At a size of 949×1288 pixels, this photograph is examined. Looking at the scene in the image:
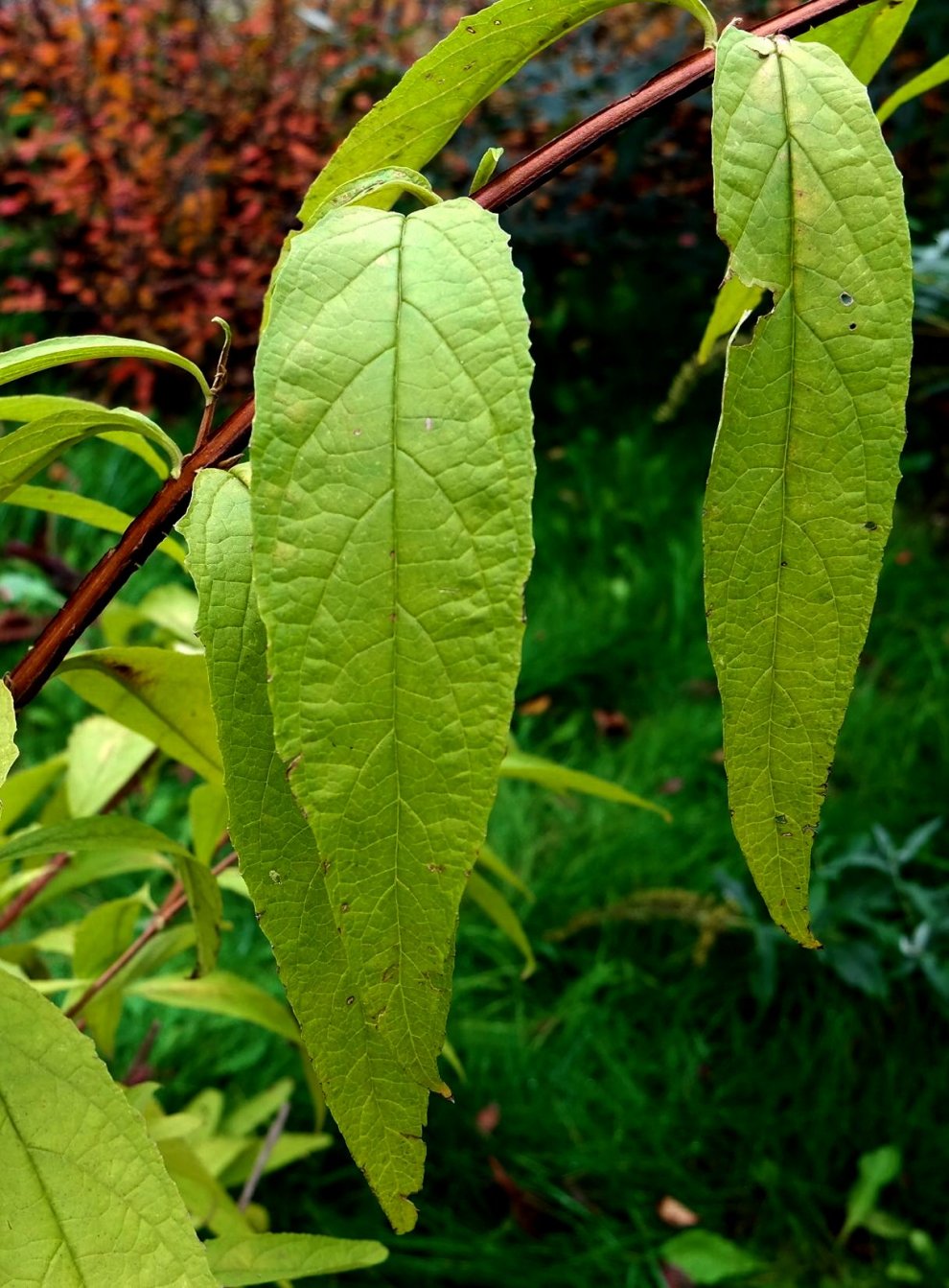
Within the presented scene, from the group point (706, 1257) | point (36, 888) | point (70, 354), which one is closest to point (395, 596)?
point (70, 354)

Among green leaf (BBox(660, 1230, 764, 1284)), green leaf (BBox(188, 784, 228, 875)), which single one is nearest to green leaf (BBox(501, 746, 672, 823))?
green leaf (BBox(188, 784, 228, 875))

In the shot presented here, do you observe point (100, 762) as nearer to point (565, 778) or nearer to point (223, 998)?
point (223, 998)

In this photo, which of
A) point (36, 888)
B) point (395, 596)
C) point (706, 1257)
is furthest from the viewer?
point (706, 1257)

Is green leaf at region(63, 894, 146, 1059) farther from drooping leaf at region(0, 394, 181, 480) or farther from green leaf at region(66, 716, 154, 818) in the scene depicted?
drooping leaf at region(0, 394, 181, 480)

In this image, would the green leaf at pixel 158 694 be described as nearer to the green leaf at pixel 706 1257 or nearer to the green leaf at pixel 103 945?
the green leaf at pixel 103 945

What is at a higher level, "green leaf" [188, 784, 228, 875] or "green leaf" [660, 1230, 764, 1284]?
"green leaf" [188, 784, 228, 875]

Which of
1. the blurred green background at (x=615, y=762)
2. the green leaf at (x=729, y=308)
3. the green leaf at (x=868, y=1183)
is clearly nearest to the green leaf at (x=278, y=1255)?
the green leaf at (x=729, y=308)

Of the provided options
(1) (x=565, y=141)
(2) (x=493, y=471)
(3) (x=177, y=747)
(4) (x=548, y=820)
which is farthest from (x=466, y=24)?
(4) (x=548, y=820)
